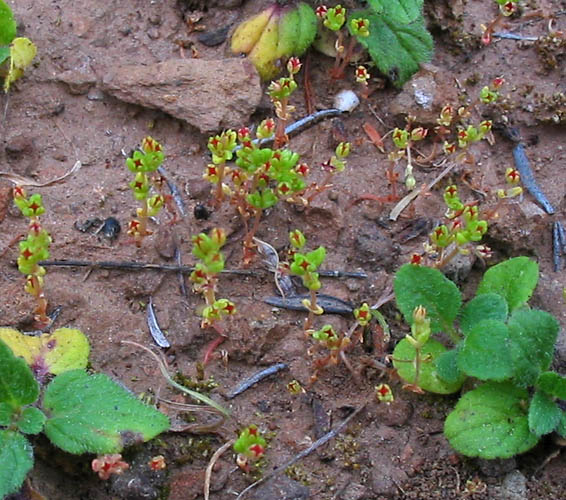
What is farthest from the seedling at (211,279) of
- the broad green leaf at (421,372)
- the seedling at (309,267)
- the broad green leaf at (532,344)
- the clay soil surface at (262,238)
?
the broad green leaf at (532,344)

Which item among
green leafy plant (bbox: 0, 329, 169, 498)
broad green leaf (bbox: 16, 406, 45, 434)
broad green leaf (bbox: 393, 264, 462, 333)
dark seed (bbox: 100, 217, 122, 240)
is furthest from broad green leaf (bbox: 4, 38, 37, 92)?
broad green leaf (bbox: 393, 264, 462, 333)

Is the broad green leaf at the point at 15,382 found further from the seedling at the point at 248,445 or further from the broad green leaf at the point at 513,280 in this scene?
the broad green leaf at the point at 513,280

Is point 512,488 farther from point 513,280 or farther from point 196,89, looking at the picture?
point 196,89

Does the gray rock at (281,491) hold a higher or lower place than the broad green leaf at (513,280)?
lower

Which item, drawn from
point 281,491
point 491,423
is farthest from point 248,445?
point 491,423

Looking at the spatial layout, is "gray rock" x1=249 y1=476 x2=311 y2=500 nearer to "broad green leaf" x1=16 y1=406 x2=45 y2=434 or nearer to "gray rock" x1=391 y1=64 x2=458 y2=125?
"broad green leaf" x1=16 y1=406 x2=45 y2=434

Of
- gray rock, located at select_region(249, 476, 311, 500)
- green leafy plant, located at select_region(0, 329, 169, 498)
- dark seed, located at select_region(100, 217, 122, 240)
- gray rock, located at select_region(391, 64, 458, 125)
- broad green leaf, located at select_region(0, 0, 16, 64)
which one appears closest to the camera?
green leafy plant, located at select_region(0, 329, 169, 498)

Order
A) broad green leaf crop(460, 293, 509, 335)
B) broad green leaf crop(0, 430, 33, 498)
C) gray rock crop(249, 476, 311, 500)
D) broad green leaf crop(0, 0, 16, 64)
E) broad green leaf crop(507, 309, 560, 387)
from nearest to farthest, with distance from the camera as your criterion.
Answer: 1. broad green leaf crop(0, 430, 33, 498)
2. gray rock crop(249, 476, 311, 500)
3. broad green leaf crop(507, 309, 560, 387)
4. broad green leaf crop(460, 293, 509, 335)
5. broad green leaf crop(0, 0, 16, 64)

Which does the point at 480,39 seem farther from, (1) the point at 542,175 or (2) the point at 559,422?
(2) the point at 559,422

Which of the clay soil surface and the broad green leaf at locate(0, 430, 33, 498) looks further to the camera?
the clay soil surface
